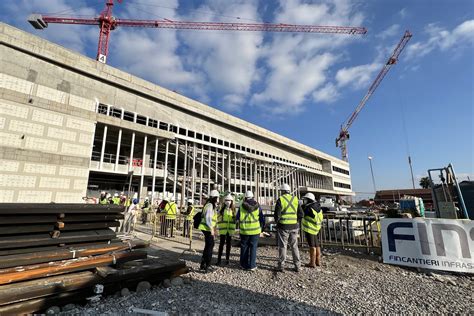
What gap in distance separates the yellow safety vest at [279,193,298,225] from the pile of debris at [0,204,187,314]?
258 centimetres

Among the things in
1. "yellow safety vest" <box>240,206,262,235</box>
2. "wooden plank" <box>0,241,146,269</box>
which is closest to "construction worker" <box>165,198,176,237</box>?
"wooden plank" <box>0,241,146,269</box>

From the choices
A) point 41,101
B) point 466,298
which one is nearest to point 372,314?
point 466,298

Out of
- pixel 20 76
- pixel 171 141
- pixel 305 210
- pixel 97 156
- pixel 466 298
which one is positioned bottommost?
pixel 466 298

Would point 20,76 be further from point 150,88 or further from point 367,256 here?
point 367,256

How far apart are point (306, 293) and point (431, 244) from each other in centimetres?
388

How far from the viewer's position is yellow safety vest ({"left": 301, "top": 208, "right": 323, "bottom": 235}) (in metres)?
6.06

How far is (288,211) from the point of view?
18.7 feet

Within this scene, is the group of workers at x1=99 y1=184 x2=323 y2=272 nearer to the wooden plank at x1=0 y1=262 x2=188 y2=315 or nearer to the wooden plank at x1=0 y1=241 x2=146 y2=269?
the wooden plank at x1=0 y1=262 x2=188 y2=315

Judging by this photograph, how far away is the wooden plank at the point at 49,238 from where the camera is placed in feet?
11.9

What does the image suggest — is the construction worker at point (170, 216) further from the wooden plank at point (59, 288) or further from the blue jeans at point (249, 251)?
the wooden plank at point (59, 288)

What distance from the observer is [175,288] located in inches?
173

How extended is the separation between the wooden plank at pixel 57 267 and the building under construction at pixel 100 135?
455 centimetres

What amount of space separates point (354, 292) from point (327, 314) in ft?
4.00

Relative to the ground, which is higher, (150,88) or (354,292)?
(150,88)
